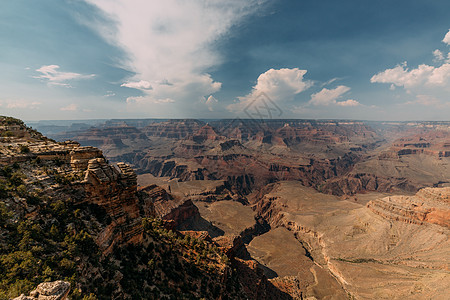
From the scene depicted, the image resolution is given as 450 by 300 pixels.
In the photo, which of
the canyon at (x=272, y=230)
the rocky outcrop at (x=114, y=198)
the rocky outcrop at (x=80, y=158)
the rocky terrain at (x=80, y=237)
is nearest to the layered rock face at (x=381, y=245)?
the canyon at (x=272, y=230)

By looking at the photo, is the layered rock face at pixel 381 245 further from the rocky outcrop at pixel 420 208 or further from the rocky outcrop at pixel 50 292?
the rocky outcrop at pixel 50 292

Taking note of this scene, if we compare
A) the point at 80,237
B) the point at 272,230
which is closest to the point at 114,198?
the point at 80,237

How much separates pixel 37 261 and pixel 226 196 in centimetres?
11224

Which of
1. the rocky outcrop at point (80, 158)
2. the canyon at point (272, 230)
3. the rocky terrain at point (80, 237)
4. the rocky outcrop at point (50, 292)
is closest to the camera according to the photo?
the rocky outcrop at point (50, 292)

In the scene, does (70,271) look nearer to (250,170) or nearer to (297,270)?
(297,270)

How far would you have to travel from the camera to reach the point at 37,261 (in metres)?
10.3

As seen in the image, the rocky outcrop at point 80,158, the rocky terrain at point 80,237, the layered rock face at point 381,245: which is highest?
the rocky outcrop at point 80,158

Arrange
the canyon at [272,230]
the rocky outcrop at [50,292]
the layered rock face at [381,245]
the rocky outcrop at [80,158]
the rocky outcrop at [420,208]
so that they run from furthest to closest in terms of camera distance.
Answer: the rocky outcrop at [420,208], the layered rock face at [381,245], the rocky outcrop at [80,158], the canyon at [272,230], the rocky outcrop at [50,292]

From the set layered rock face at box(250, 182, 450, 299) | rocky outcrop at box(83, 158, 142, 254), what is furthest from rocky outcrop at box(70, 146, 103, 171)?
layered rock face at box(250, 182, 450, 299)

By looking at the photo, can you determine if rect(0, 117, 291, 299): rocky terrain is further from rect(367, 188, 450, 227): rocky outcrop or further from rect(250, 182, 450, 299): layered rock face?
rect(367, 188, 450, 227): rocky outcrop

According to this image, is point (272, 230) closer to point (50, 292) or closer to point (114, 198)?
point (114, 198)

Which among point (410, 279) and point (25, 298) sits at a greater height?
point (25, 298)

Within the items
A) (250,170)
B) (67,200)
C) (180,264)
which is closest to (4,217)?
(67,200)

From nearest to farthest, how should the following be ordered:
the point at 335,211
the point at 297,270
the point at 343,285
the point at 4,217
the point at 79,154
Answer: the point at 4,217 < the point at 79,154 < the point at 343,285 < the point at 297,270 < the point at 335,211
